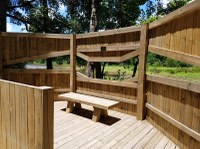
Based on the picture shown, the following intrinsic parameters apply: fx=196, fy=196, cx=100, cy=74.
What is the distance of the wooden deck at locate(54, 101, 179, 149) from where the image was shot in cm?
324

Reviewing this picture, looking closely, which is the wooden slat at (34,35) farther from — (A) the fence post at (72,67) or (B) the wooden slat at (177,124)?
(B) the wooden slat at (177,124)

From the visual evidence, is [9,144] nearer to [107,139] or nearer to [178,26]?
[107,139]

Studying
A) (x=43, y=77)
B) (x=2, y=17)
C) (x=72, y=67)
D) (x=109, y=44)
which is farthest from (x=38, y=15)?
(x=109, y=44)

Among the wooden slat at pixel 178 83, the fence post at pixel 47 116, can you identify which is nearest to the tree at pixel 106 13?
the wooden slat at pixel 178 83

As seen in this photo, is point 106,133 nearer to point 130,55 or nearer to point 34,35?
point 130,55

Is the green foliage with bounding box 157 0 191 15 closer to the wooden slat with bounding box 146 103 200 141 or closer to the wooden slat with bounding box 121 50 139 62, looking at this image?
the wooden slat with bounding box 121 50 139 62

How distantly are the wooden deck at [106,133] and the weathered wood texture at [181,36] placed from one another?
150cm

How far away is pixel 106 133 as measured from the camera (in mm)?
3732

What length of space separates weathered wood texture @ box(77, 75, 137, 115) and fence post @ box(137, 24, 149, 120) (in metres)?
0.21

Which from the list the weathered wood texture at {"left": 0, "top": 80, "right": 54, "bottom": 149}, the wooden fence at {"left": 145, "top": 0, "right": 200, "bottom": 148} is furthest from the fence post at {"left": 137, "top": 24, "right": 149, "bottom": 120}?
the weathered wood texture at {"left": 0, "top": 80, "right": 54, "bottom": 149}

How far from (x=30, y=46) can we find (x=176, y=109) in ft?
14.3

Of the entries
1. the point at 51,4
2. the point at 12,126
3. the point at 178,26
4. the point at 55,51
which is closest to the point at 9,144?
the point at 12,126

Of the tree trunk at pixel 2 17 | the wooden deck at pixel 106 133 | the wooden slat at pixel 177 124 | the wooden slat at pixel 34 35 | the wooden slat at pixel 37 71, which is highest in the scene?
the tree trunk at pixel 2 17

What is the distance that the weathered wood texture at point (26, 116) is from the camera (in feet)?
6.55
